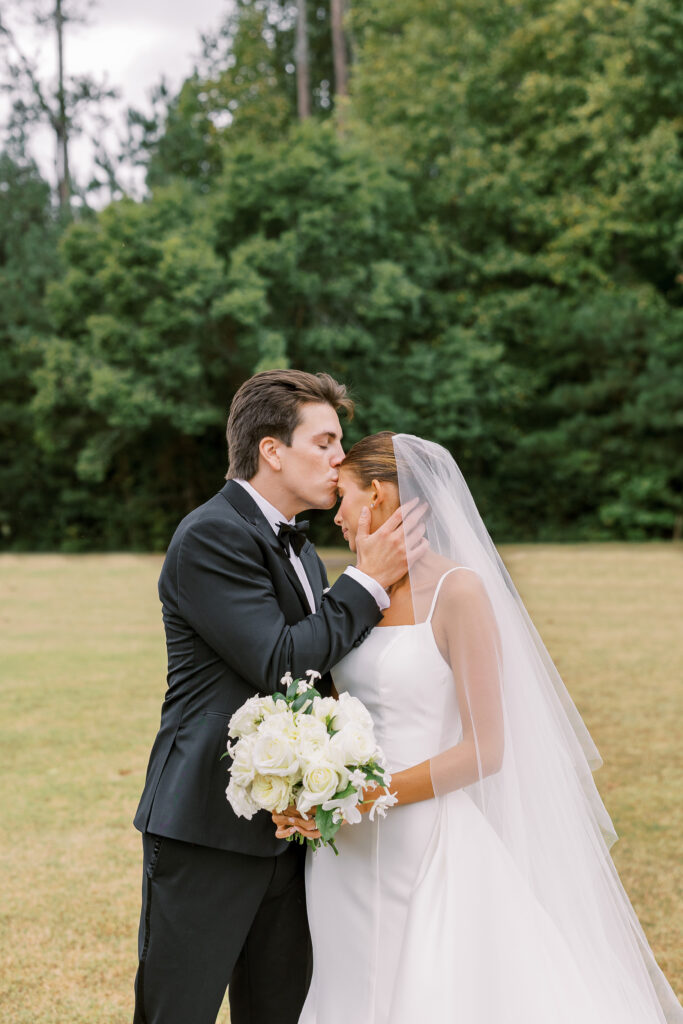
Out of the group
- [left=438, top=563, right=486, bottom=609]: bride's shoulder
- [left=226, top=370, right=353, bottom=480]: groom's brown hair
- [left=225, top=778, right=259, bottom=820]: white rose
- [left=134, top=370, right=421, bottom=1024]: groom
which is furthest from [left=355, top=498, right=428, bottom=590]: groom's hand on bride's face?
[left=225, top=778, right=259, bottom=820]: white rose

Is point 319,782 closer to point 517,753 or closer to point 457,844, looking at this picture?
point 457,844

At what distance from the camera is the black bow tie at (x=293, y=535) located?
2908mm

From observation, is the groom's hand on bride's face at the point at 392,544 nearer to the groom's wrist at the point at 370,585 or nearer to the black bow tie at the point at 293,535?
the groom's wrist at the point at 370,585

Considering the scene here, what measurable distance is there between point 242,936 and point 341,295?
83.2 ft

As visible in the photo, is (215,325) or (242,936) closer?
(242,936)

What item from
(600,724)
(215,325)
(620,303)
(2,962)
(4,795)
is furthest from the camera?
(620,303)

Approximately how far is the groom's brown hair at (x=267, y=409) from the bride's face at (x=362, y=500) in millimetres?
220

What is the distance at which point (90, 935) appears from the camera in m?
5.11

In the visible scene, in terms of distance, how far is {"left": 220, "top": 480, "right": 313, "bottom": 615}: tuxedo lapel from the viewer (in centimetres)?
286

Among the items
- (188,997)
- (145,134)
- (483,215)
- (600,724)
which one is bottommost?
(600,724)

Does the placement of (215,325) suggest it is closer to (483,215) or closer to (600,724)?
(483,215)

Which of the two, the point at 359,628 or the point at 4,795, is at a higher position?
the point at 359,628

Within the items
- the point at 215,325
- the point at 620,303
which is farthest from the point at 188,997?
the point at 620,303

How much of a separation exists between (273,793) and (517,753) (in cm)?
A: 90
